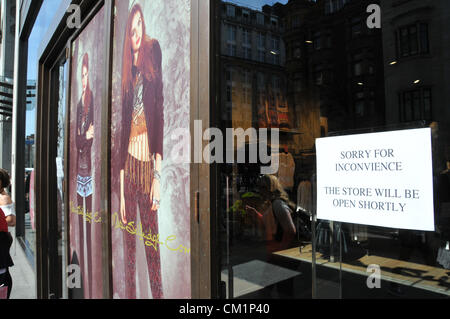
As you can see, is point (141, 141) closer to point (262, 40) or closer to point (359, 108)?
point (262, 40)

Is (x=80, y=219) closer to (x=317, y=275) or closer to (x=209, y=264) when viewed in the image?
(x=209, y=264)

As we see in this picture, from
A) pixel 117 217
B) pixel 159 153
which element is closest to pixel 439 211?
pixel 159 153

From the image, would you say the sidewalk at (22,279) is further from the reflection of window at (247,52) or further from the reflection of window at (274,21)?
the reflection of window at (274,21)

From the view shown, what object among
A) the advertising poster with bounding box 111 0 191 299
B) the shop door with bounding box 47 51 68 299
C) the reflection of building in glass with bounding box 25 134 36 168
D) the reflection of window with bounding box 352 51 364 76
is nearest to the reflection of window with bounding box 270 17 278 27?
the advertising poster with bounding box 111 0 191 299

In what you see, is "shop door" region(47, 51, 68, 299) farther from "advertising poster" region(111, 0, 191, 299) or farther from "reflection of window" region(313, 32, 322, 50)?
"reflection of window" region(313, 32, 322, 50)

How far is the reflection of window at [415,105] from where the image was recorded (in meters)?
0.85

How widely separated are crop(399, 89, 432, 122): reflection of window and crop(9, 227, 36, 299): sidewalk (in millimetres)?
5060

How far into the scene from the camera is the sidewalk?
456cm

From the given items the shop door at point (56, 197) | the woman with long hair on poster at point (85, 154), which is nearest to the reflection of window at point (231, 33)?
the woman with long hair on poster at point (85, 154)

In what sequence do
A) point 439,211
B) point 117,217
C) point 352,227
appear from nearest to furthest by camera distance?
1. point 439,211
2. point 352,227
3. point 117,217

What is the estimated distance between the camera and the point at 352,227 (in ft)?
3.51
